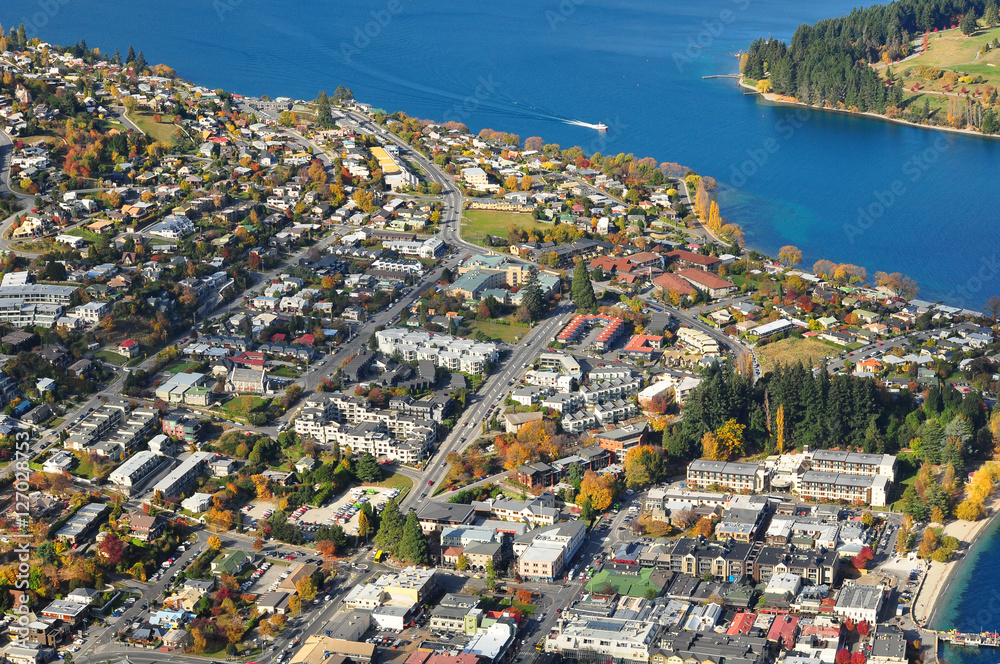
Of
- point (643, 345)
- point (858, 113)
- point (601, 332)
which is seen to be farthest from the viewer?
point (858, 113)

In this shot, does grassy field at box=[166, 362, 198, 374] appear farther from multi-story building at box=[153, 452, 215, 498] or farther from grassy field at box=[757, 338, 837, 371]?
grassy field at box=[757, 338, 837, 371]

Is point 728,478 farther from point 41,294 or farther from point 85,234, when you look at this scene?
point 85,234

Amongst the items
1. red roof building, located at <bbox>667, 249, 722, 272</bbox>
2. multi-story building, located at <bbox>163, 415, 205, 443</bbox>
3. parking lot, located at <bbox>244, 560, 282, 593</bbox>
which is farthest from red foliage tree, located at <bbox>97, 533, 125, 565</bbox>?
red roof building, located at <bbox>667, 249, 722, 272</bbox>

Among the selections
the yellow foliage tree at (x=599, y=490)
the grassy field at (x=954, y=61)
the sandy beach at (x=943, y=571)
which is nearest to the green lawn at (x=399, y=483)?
the yellow foliage tree at (x=599, y=490)

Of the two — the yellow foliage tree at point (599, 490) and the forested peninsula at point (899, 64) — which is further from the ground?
the forested peninsula at point (899, 64)

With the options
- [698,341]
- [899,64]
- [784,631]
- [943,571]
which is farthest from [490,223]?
[899,64]

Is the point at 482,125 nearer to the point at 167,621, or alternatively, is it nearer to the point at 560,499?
the point at 560,499

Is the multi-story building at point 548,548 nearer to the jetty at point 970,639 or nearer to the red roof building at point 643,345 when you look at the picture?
the jetty at point 970,639
